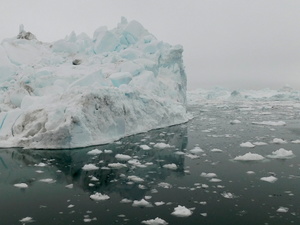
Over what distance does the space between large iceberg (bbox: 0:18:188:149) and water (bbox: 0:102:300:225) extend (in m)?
1.17

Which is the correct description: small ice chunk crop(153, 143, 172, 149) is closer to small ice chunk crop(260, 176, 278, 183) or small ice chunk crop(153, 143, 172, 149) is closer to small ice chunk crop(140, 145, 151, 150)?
small ice chunk crop(140, 145, 151, 150)

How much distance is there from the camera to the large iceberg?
1233 cm

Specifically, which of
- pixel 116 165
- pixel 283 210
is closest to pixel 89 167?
pixel 116 165

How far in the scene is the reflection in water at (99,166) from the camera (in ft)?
25.0

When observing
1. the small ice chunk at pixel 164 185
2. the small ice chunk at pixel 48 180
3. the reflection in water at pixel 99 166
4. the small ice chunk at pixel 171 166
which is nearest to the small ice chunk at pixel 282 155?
the reflection in water at pixel 99 166

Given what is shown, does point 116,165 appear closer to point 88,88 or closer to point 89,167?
point 89,167

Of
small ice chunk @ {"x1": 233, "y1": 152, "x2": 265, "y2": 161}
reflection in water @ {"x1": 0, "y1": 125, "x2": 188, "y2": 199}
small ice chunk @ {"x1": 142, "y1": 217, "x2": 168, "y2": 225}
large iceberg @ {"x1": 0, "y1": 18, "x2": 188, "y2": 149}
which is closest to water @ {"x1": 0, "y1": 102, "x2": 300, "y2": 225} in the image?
reflection in water @ {"x1": 0, "y1": 125, "x2": 188, "y2": 199}

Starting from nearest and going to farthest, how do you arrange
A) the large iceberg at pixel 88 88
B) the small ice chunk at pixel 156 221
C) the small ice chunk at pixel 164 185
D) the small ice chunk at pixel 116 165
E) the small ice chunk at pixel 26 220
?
1. the small ice chunk at pixel 156 221
2. the small ice chunk at pixel 26 220
3. the small ice chunk at pixel 164 185
4. the small ice chunk at pixel 116 165
5. the large iceberg at pixel 88 88

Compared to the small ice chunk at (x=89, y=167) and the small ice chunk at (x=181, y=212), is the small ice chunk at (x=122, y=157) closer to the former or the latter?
the small ice chunk at (x=89, y=167)

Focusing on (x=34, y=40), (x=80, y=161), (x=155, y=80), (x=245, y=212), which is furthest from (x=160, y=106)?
(x=34, y=40)

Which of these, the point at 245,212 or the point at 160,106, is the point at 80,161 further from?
the point at 160,106

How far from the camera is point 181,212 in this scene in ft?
19.1

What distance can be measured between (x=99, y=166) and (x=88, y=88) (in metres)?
5.41

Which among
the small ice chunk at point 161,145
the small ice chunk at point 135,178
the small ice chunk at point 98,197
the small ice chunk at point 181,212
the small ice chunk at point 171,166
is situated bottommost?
the small ice chunk at point 161,145
